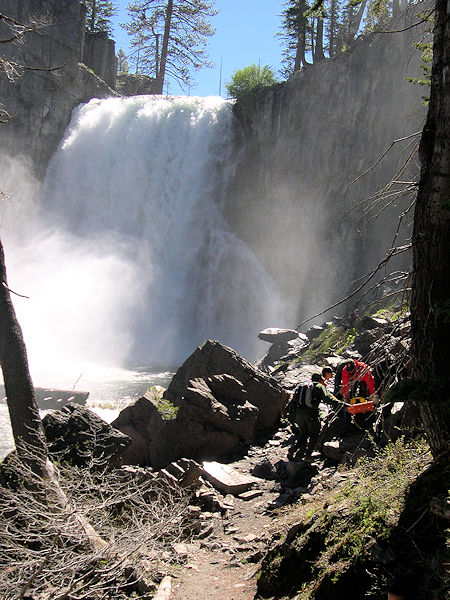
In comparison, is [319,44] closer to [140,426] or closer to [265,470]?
[140,426]

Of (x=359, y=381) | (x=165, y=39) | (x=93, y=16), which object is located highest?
(x=93, y=16)

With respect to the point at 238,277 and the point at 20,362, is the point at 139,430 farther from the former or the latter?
the point at 238,277

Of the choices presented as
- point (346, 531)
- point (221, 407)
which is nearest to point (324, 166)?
point (221, 407)

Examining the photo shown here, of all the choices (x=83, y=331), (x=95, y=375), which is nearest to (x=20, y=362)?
(x=95, y=375)

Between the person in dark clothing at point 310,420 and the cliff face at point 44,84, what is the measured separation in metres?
29.2

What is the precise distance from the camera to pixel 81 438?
27.6ft

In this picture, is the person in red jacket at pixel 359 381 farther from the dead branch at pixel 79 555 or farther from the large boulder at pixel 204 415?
the dead branch at pixel 79 555

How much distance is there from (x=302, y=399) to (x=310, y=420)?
0.41 meters

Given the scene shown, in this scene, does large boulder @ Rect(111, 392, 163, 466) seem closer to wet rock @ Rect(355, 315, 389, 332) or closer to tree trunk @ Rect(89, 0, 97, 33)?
wet rock @ Rect(355, 315, 389, 332)

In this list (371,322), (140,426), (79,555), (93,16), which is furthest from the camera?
(93,16)

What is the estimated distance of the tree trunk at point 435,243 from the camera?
169 inches

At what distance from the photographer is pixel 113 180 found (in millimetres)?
31922

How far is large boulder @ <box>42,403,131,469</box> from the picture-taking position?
820cm

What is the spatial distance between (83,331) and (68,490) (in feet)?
72.7
